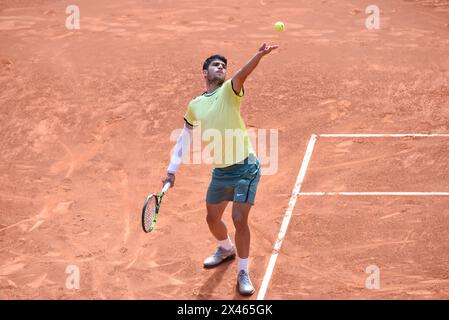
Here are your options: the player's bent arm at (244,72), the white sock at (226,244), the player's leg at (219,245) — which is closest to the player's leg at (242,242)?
the player's leg at (219,245)

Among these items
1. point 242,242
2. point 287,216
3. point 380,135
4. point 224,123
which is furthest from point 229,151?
point 380,135

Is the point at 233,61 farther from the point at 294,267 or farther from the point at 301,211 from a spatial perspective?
the point at 294,267

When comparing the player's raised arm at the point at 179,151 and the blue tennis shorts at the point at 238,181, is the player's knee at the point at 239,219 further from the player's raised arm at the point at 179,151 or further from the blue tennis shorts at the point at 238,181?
the player's raised arm at the point at 179,151

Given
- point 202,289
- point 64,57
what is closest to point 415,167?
point 202,289

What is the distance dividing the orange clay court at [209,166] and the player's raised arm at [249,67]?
2161 mm

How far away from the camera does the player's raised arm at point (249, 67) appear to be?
7473 mm

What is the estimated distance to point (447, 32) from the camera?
1449 cm

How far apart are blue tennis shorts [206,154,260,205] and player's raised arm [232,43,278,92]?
2.49 feet

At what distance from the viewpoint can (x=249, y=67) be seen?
295 inches

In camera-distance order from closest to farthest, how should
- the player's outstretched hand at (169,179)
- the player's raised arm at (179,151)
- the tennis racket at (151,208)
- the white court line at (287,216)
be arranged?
the tennis racket at (151,208) → the player's outstretched hand at (169,179) → the player's raised arm at (179,151) → the white court line at (287,216)

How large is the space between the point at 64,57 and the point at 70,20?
1718mm

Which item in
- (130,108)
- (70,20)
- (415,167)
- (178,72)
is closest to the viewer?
(415,167)

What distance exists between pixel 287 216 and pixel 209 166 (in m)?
1.82

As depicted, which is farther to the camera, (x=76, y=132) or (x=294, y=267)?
(x=76, y=132)
